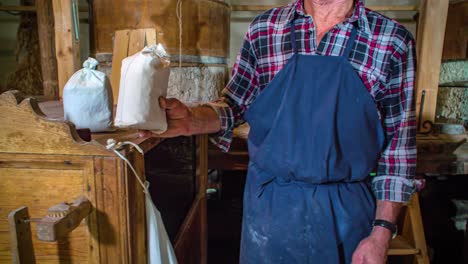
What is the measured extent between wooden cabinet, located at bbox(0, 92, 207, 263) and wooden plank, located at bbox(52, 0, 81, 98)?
173 centimetres

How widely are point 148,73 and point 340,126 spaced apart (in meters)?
0.64

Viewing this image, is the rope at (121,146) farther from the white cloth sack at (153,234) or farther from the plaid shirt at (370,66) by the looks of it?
the plaid shirt at (370,66)

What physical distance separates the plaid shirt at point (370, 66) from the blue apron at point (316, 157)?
0.05m

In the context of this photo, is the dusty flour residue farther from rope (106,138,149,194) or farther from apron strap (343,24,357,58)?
apron strap (343,24,357,58)

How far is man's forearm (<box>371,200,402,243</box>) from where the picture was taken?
3.78ft

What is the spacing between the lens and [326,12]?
45.4 inches

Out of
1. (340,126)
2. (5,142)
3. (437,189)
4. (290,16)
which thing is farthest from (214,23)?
(437,189)

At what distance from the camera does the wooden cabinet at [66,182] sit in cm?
82

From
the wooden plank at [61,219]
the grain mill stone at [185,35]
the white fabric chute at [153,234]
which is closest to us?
the wooden plank at [61,219]

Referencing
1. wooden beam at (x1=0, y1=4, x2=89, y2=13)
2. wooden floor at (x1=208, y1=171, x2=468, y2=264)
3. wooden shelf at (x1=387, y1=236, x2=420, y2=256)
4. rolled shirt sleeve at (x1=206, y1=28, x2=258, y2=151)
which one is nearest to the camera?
rolled shirt sleeve at (x1=206, y1=28, x2=258, y2=151)

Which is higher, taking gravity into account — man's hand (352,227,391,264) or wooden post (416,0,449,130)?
wooden post (416,0,449,130)

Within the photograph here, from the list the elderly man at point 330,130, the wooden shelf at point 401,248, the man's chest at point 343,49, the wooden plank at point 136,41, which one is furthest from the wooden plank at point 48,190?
the wooden shelf at point 401,248

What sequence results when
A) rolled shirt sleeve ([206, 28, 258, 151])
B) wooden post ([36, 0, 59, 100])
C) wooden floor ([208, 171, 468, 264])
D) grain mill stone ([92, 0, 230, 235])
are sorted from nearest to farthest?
rolled shirt sleeve ([206, 28, 258, 151]), grain mill stone ([92, 0, 230, 235]), wooden floor ([208, 171, 468, 264]), wooden post ([36, 0, 59, 100])

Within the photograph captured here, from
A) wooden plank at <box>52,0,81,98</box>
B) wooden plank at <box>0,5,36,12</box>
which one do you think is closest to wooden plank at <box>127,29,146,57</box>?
wooden plank at <box>52,0,81,98</box>
